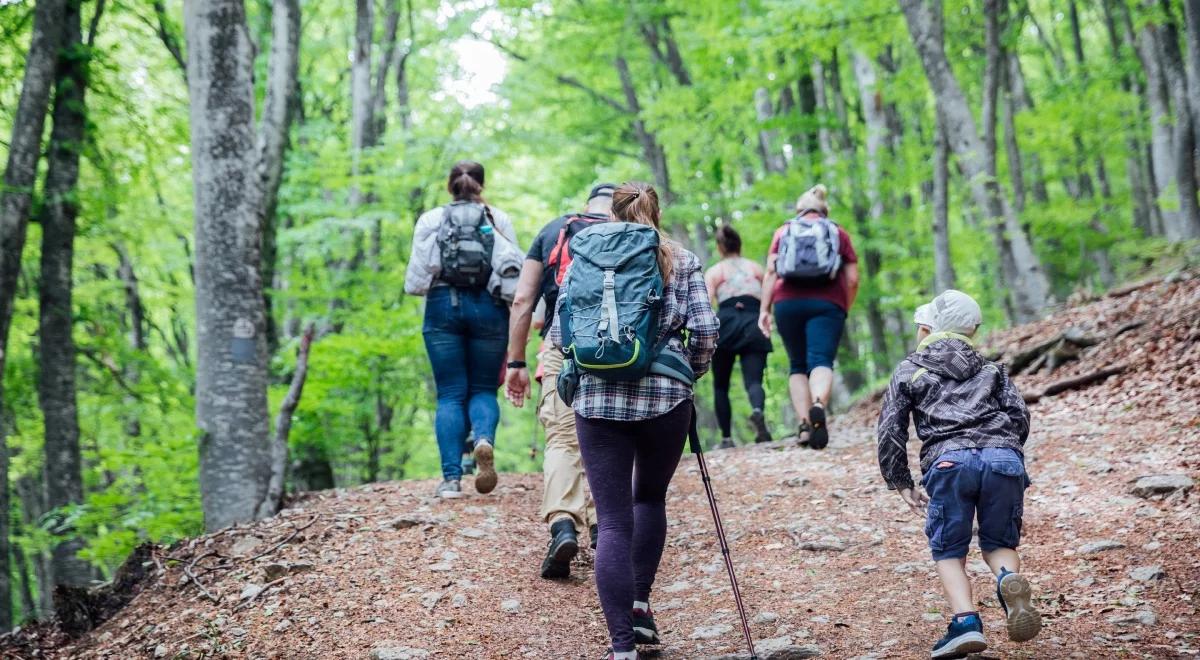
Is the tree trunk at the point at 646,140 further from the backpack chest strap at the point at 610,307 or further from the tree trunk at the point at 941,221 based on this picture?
the backpack chest strap at the point at 610,307

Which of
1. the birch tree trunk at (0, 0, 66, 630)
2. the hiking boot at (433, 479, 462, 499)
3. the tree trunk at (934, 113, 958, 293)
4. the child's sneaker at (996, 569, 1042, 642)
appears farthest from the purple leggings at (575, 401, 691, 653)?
the tree trunk at (934, 113, 958, 293)

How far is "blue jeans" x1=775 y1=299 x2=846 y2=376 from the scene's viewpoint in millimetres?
7746

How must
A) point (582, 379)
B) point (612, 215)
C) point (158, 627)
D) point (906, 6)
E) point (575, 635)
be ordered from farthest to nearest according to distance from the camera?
point (906, 6) → point (158, 627) → point (575, 635) → point (612, 215) → point (582, 379)

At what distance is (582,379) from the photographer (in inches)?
138

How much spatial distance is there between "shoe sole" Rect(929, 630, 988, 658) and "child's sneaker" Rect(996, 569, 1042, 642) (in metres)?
0.11

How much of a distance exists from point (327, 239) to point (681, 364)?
964 cm

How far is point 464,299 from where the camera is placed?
19.6ft

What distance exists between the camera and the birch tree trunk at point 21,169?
873cm

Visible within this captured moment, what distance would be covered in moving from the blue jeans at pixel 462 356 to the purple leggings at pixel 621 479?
240 centimetres

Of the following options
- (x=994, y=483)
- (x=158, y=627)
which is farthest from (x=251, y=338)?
(x=994, y=483)

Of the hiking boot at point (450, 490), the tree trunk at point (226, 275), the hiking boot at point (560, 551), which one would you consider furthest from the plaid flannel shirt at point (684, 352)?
the tree trunk at point (226, 275)

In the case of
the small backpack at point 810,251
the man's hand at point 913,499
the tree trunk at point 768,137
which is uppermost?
the tree trunk at point 768,137

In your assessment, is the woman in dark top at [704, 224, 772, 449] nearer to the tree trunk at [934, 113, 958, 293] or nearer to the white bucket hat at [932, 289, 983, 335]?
the white bucket hat at [932, 289, 983, 335]

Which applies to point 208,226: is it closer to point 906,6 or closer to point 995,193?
point 906,6
